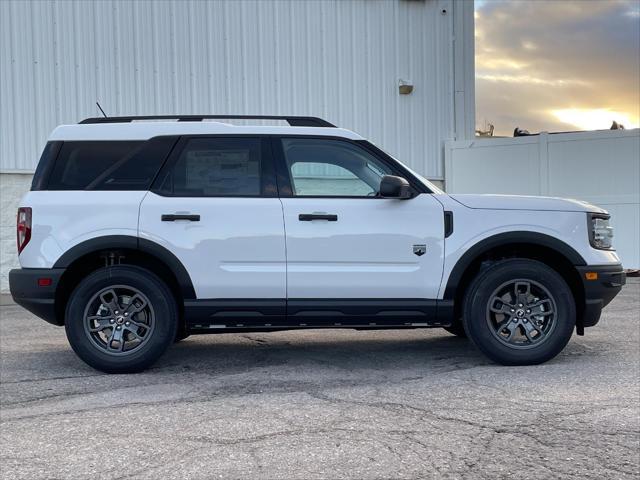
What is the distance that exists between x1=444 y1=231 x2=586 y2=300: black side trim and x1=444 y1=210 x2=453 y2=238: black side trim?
0.21m

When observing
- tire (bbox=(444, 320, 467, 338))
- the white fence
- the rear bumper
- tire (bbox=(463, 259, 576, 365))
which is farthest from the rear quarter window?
the white fence

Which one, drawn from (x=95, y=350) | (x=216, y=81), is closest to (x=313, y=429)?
(x=95, y=350)

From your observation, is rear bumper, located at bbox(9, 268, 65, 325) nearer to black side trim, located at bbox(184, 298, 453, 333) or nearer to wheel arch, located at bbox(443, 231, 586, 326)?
black side trim, located at bbox(184, 298, 453, 333)

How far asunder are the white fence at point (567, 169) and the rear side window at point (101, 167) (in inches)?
399

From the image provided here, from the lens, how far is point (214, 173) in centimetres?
559

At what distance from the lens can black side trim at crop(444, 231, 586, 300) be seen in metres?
5.50

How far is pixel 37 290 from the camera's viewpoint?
17.7 ft

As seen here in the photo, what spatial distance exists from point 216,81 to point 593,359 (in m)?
9.70

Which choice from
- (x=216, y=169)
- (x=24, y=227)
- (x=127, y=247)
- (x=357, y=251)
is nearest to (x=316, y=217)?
(x=357, y=251)

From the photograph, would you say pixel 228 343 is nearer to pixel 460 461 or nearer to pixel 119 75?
pixel 460 461

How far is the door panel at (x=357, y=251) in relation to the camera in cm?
542

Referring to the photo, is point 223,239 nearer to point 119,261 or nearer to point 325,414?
point 119,261

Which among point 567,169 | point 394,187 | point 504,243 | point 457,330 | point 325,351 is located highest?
point 567,169

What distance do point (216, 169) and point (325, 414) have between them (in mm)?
2307
